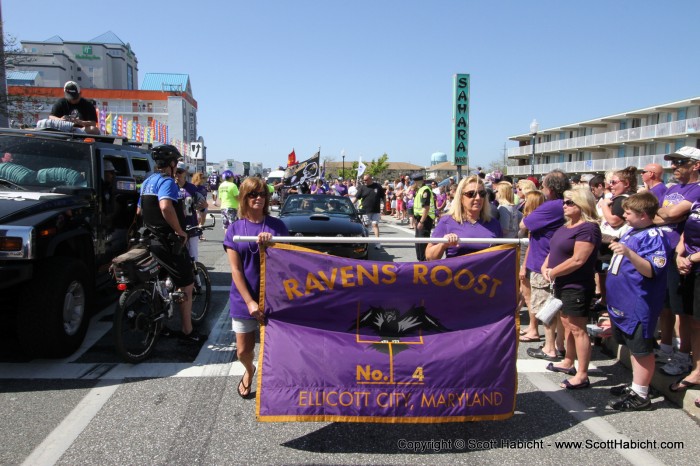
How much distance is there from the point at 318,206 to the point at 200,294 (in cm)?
453

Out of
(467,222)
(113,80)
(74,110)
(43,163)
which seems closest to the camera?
(467,222)

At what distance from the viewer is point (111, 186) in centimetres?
625

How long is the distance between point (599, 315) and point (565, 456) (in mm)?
3075

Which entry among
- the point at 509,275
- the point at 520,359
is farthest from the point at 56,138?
the point at 520,359

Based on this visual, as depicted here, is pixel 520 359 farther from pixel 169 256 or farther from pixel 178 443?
pixel 169 256

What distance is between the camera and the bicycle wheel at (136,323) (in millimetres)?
4609

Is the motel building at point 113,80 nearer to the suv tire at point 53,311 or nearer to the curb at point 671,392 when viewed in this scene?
the suv tire at point 53,311

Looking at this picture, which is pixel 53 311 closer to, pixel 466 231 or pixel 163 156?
pixel 163 156

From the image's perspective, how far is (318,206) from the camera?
1072 centimetres

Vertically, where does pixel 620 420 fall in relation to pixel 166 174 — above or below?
below

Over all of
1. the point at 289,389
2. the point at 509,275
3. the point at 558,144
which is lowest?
the point at 289,389

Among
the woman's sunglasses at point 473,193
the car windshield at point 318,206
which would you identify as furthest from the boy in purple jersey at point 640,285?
the car windshield at point 318,206

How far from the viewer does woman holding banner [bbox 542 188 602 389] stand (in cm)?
429

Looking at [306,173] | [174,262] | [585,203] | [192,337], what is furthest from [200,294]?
[306,173]
